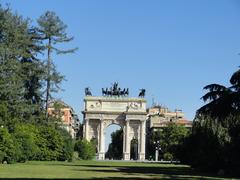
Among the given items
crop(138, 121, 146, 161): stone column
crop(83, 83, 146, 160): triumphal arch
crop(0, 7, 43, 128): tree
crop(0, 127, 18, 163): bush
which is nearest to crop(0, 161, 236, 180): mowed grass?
crop(0, 127, 18, 163): bush

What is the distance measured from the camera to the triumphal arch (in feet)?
476

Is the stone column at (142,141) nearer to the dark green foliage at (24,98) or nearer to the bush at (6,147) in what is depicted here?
the dark green foliage at (24,98)

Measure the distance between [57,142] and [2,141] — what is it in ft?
63.5

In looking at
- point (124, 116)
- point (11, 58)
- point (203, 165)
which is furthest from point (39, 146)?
point (124, 116)

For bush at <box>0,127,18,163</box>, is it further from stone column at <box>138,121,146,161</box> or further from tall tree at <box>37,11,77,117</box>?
stone column at <box>138,121,146,161</box>

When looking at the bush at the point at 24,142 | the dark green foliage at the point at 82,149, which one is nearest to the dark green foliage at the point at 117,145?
the dark green foliage at the point at 82,149

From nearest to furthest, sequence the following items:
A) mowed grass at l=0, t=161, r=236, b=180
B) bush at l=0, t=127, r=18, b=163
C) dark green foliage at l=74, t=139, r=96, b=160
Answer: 1. mowed grass at l=0, t=161, r=236, b=180
2. bush at l=0, t=127, r=18, b=163
3. dark green foliage at l=74, t=139, r=96, b=160

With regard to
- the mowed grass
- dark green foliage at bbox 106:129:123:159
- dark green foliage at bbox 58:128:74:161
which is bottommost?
the mowed grass

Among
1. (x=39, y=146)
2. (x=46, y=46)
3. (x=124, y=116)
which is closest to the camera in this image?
(x=39, y=146)

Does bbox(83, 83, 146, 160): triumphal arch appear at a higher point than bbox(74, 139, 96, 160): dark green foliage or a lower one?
higher

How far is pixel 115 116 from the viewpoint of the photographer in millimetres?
148625

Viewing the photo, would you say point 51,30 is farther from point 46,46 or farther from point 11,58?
point 11,58

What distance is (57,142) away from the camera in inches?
2822

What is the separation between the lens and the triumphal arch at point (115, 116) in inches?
5714
